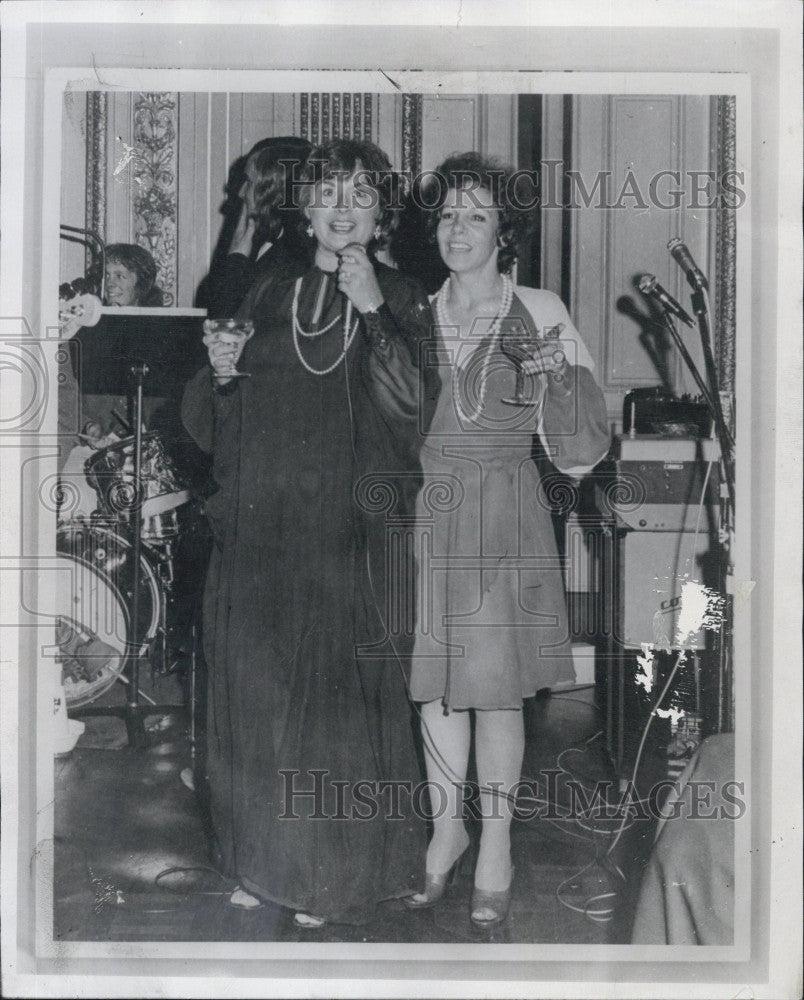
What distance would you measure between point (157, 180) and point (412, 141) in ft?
1.55

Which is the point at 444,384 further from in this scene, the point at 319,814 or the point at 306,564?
the point at 319,814

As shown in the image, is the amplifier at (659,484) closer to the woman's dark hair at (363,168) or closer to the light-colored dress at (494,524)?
the light-colored dress at (494,524)

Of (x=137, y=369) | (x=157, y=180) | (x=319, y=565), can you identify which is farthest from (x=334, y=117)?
(x=319, y=565)

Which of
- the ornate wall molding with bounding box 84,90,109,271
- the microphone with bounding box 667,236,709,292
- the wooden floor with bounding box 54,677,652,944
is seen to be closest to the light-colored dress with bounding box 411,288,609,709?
the wooden floor with bounding box 54,677,652,944

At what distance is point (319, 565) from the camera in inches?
65.1

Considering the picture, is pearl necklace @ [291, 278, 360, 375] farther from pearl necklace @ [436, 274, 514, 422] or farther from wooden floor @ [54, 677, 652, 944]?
wooden floor @ [54, 677, 652, 944]

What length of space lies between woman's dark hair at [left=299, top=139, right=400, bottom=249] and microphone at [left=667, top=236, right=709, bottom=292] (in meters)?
0.51

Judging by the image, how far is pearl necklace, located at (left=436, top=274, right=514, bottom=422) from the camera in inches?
65.0

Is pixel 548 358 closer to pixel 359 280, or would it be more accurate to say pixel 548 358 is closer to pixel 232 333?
pixel 359 280

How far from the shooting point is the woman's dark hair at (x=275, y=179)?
166cm

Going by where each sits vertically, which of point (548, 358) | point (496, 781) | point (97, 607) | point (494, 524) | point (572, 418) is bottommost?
point (496, 781)

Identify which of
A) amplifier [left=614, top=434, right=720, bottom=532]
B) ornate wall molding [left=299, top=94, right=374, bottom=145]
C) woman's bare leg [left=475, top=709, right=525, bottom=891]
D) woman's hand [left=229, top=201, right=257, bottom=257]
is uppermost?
ornate wall molding [left=299, top=94, right=374, bottom=145]

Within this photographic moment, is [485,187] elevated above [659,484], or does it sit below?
above

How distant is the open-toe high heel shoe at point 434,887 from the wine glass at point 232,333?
0.97 meters
